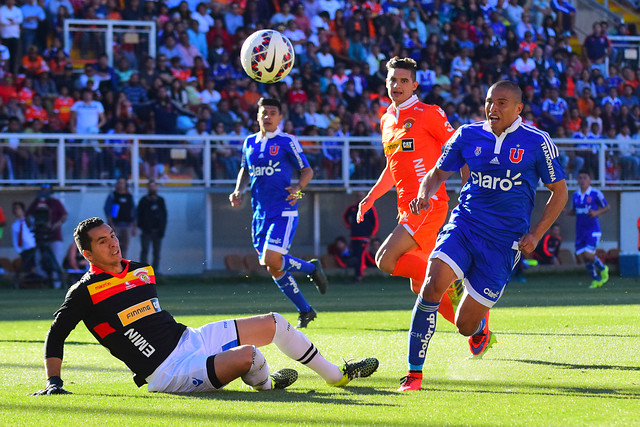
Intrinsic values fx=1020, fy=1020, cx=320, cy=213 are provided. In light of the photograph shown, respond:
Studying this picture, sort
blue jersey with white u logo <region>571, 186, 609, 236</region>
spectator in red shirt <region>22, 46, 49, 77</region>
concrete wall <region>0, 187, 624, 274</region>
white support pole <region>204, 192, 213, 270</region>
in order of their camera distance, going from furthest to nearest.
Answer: white support pole <region>204, 192, 213, 270</region>, spectator in red shirt <region>22, 46, 49, 77</region>, concrete wall <region>0, 187, 624, 274</region>, blue jersey with white u logo <region>571, 186, 609, 236</region>

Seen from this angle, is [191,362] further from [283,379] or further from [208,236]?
[208,236]

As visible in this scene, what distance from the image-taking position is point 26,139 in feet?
61.6

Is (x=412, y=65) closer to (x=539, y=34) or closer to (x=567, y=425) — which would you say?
(x=567, y=425)

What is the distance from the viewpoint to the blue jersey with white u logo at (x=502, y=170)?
702cm

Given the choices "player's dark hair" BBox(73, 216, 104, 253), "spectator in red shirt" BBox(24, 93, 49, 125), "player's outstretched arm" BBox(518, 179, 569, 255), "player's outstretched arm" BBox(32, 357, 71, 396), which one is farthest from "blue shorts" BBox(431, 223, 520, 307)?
"spectator in red shirt" BBox(24, 93, 49, 125)

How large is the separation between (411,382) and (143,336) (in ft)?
5.68

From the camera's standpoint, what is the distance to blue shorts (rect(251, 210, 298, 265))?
39.7ft

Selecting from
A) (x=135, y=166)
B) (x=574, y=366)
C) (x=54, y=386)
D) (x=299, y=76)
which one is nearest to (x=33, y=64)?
(x=135, y=166)

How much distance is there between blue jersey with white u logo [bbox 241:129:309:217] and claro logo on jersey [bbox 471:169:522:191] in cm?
535

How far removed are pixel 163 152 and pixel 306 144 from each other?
2819 millimetres

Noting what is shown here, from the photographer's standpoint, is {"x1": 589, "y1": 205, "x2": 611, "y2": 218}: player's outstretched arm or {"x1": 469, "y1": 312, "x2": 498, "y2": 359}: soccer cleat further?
{"x1": 589, "y1": 205, "x2": 611, "y2": 218}: player's outstretched arm

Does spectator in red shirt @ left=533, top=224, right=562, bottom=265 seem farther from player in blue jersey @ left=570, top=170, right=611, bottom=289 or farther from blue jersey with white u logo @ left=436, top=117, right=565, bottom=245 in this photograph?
blue jersey with white u logo @ left=436, top=117, right=565, bottom=245

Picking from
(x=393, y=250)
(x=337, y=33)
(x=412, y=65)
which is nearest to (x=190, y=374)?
(x=393, y=250)

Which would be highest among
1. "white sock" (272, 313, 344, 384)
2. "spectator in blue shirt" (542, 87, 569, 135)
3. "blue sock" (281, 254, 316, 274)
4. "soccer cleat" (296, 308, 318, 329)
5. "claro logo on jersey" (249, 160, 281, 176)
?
"spectator in blue shirt" (542, 87, 569, 135)
